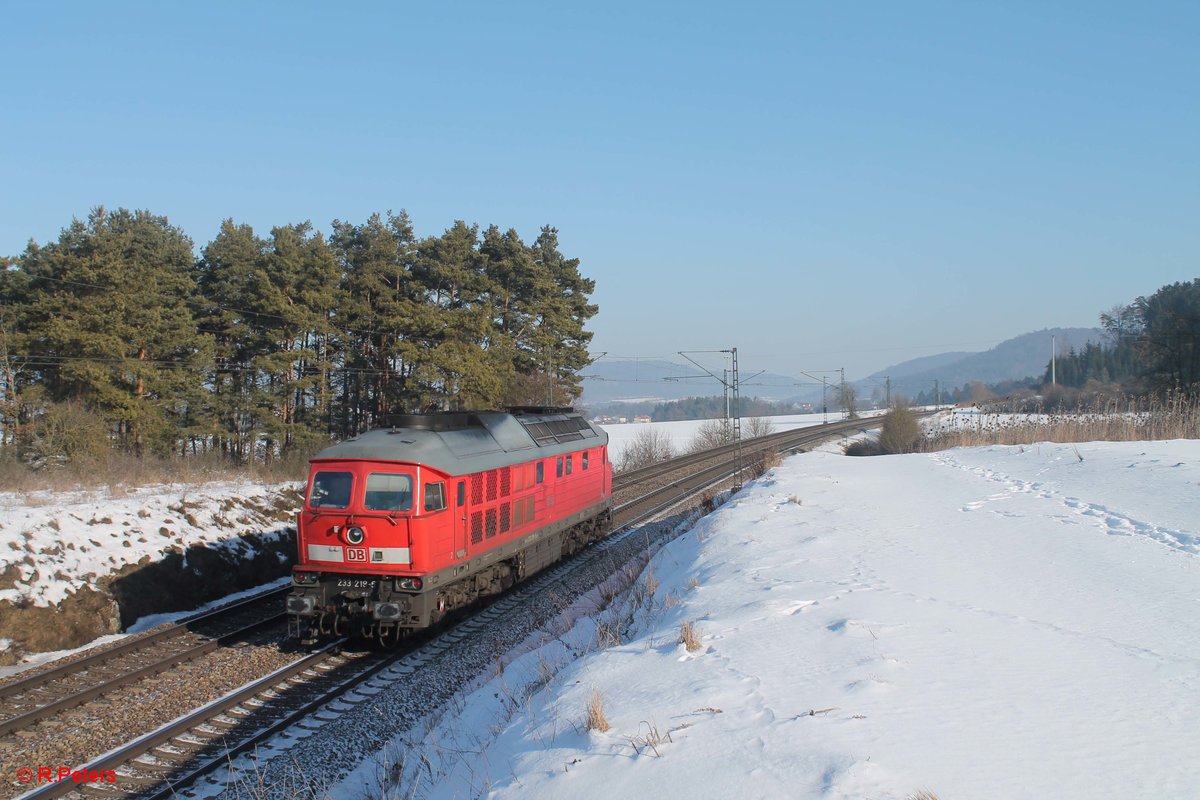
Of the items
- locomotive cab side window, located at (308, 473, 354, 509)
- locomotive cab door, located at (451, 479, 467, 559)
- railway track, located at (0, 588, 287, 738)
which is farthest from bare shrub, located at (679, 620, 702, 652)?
railway track, located at (0, 588, 287, 738)

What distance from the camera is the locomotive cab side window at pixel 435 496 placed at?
11.4 meters

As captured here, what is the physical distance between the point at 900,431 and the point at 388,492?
32.8m

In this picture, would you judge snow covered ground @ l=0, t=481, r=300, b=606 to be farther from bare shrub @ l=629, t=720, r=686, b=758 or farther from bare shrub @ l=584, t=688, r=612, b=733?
bare shrub @ l=629, t=720, r=686, b=758

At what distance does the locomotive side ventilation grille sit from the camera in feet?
52.4

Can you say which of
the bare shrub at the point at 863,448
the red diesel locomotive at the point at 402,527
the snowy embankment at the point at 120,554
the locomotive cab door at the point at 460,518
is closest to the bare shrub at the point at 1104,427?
the red diesel locomotive at the point at 402,527

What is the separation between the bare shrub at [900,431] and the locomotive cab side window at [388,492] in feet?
98.7

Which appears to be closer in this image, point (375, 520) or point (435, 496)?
point (375, 520)

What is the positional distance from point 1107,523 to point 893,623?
18.2 feet

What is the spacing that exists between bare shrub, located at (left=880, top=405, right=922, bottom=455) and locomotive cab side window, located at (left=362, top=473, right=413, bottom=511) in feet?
98.7

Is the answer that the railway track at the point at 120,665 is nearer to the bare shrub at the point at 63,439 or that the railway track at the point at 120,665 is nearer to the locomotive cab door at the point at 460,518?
the locomotive cab door at the point at 460,518

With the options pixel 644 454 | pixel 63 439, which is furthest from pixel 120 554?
pixel 644 454

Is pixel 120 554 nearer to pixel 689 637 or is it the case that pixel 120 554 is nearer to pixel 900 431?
pixel 689 637

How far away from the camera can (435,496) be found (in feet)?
37.8

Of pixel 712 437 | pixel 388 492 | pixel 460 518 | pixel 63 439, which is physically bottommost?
pixel 712 437
